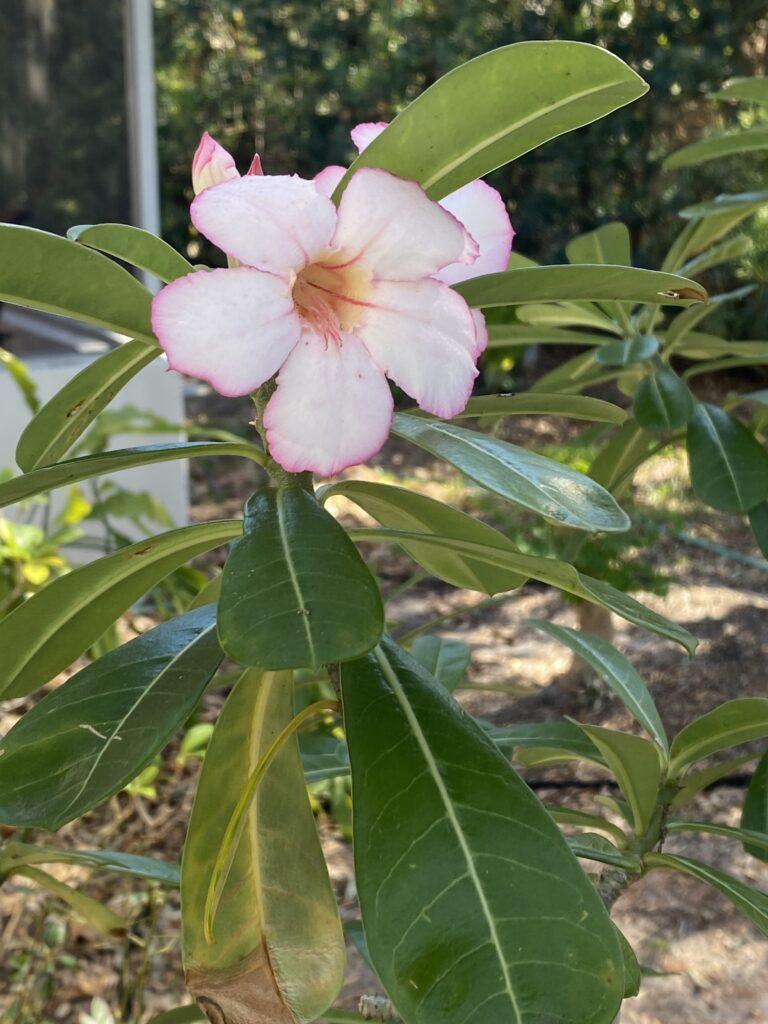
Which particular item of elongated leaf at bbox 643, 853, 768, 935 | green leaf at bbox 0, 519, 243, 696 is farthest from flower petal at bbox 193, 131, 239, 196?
elongated leaf at bbox 643, 853, 768, 935

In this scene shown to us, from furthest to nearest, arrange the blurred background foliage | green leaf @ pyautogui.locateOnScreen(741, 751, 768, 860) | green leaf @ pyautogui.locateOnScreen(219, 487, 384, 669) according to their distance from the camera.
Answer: the blurred background foliage
green leaf @ pyautogui.locateOnScreen(741, 751, 768, 860)
green leaf @ pyautogui.locateOnScreen(219, 487, 384, 669)

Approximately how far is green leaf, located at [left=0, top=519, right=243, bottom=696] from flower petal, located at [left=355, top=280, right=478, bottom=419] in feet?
0.63

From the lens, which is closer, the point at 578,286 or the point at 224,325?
the point at 224,325

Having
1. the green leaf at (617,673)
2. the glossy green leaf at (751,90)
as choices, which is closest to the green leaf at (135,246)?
the green leaf at (617,673)

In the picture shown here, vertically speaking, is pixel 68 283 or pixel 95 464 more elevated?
pixel 68 283

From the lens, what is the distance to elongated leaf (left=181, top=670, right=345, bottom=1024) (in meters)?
0.60

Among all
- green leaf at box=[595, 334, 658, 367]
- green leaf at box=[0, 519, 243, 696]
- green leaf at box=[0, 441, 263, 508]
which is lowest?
green leaf at box=[0, 519, 243, 696]

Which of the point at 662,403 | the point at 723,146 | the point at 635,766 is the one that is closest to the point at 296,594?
the point at 635,766

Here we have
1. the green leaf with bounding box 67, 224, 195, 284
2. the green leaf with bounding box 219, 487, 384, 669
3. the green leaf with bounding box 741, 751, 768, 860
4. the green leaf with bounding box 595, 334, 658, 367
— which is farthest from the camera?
the green leaf with bounding box 595, 334, 658, 367

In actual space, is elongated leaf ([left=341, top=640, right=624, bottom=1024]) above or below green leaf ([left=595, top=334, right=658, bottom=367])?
below

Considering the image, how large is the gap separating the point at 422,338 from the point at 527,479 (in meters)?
0.09

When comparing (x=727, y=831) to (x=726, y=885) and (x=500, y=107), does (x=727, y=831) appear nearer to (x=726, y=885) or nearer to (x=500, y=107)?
(x=726, y=885)

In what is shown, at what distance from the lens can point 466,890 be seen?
512 mm

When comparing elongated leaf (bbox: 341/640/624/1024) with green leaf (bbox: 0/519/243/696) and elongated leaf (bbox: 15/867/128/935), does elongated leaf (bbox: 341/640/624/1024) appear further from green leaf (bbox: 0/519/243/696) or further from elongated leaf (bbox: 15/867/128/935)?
elongated leaf (bbox: 15/867/128/935)
